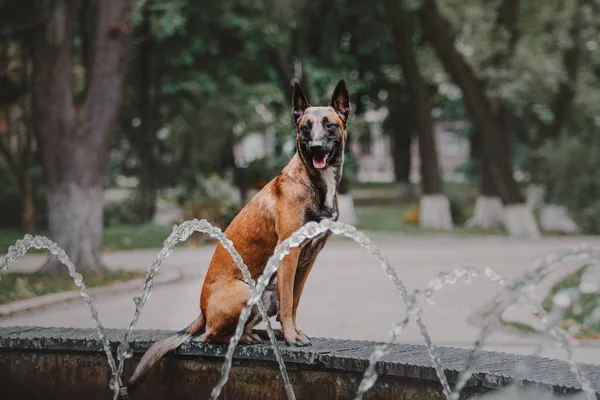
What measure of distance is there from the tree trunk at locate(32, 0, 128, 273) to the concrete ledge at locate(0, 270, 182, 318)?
1.10m

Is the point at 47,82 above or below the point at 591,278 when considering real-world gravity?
above

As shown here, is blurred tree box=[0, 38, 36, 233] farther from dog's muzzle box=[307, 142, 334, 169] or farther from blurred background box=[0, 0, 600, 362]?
dog's muzzle box=[307, 142, 334, 169]

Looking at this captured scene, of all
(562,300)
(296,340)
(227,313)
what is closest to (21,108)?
(562,300)

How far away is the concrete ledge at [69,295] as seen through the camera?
11.4 metres

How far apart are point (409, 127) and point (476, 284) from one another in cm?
2403

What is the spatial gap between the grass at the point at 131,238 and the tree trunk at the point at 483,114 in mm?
8951

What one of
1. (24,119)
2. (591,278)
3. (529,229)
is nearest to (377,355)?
(591,278)

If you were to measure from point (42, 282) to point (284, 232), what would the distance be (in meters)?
9.87

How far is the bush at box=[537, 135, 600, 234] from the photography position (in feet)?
76.3

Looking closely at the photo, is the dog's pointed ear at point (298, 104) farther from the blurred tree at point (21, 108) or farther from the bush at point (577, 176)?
the bush at point (577, 176)

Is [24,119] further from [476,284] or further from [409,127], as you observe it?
[409,127]

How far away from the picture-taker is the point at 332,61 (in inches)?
1175

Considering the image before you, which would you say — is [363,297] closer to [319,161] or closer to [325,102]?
[319,161]

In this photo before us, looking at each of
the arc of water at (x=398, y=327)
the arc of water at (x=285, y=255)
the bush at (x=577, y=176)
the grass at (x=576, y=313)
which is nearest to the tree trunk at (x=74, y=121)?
the grass at (x=576, y=313)
